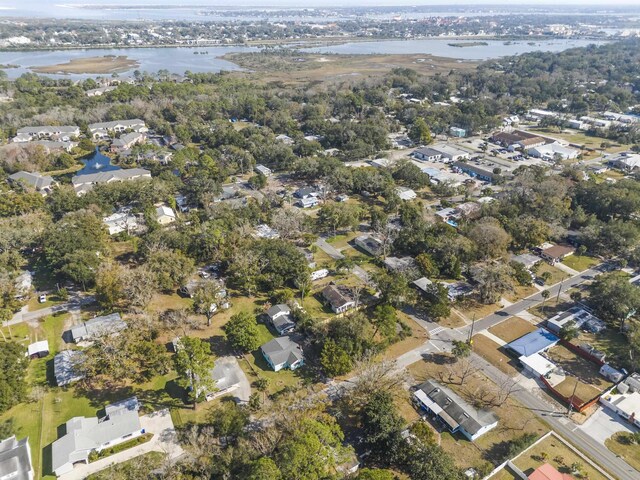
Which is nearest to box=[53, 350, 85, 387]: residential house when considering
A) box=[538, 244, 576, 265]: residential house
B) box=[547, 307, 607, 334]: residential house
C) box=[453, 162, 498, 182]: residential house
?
box=[547, 307, 607, 334]: residential house

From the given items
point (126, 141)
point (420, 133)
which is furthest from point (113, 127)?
point (420, 133)

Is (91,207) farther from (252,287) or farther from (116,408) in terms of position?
(116,408)

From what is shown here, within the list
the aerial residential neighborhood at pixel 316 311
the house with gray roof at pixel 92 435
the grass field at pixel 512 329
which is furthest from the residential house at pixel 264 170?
the house with gray roof at pixel 92 435

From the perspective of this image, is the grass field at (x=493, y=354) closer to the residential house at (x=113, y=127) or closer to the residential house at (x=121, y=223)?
the residential house at (x=121, y=223)

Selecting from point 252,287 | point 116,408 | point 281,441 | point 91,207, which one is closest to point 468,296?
point 252,287

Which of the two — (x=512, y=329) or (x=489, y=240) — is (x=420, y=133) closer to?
(x=489, y=240)

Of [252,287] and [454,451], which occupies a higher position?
[252,287]

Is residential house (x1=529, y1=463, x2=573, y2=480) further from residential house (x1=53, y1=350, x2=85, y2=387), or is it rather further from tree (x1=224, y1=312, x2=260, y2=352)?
residential house (x1=53, y1=350, x2=85, y2=387)
